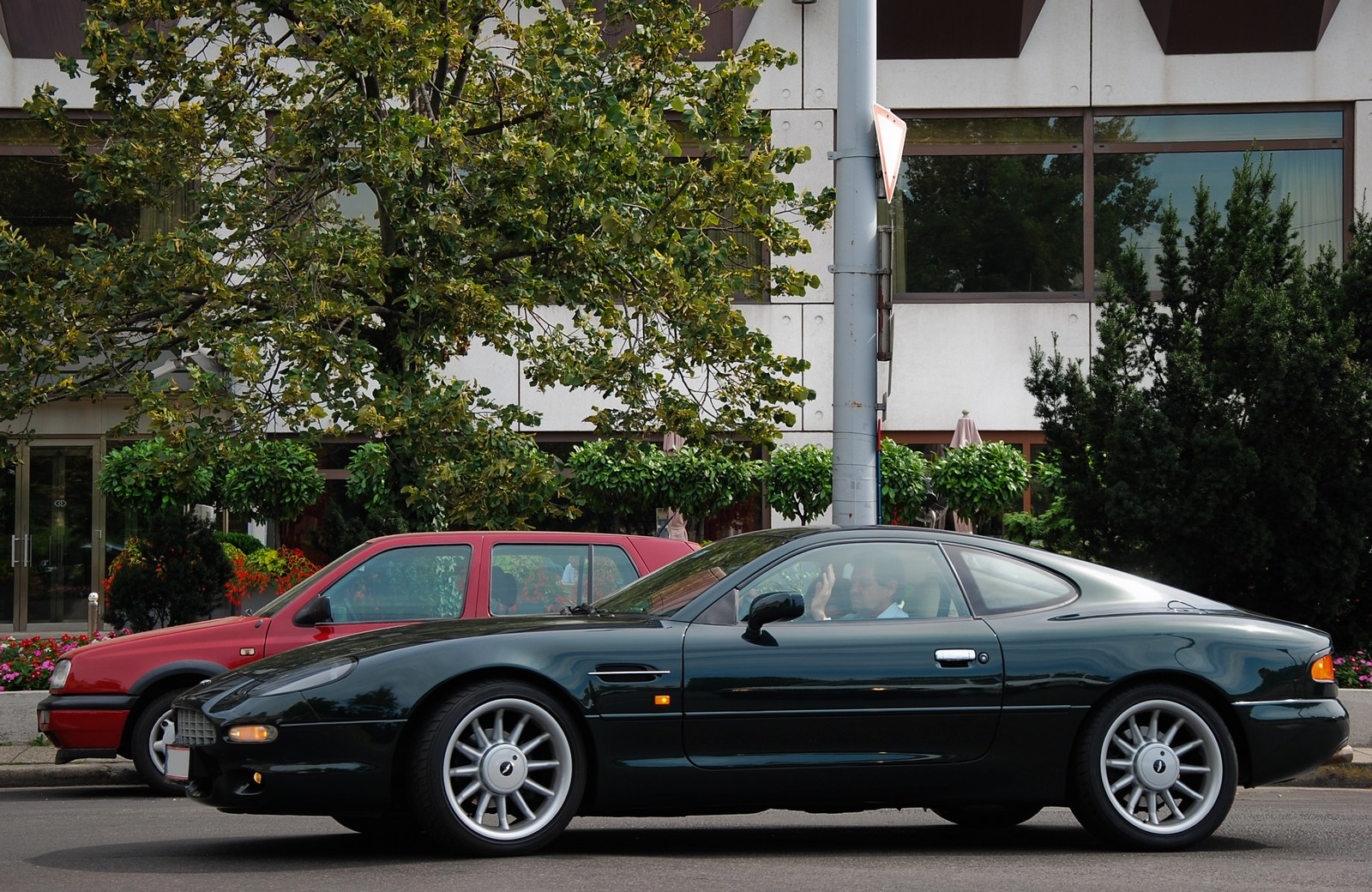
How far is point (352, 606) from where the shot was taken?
942 cm

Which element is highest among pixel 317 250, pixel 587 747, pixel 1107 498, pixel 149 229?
pixel 149 229

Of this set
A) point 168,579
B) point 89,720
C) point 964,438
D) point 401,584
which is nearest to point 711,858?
point 401,584

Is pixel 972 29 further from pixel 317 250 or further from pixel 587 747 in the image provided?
pixel 587 747

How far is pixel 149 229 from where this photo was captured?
66.7 ft

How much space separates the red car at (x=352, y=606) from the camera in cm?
937

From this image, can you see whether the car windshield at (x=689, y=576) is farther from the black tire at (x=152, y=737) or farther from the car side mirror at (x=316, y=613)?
the black tire at (x=152, y=737)

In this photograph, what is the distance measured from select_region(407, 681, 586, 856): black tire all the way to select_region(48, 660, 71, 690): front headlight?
475 centimetres

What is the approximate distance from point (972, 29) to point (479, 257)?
9.69m

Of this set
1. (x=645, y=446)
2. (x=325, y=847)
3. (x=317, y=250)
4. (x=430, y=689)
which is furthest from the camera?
(x=645, y=446)

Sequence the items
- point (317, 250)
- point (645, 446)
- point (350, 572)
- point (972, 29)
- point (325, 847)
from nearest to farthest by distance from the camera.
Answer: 1. point (325, 847)
2. point (350, 572)
3. point (317, 250)
4. point (645, 446)
5. point (972, 29)

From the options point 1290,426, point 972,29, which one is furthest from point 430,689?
point 972,29

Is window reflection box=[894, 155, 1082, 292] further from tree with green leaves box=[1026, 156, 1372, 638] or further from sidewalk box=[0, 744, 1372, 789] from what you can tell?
sidewalk box=[0, 744, 1372, 789]

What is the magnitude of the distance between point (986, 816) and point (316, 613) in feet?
13.2

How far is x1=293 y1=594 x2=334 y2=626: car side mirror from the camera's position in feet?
30.4
